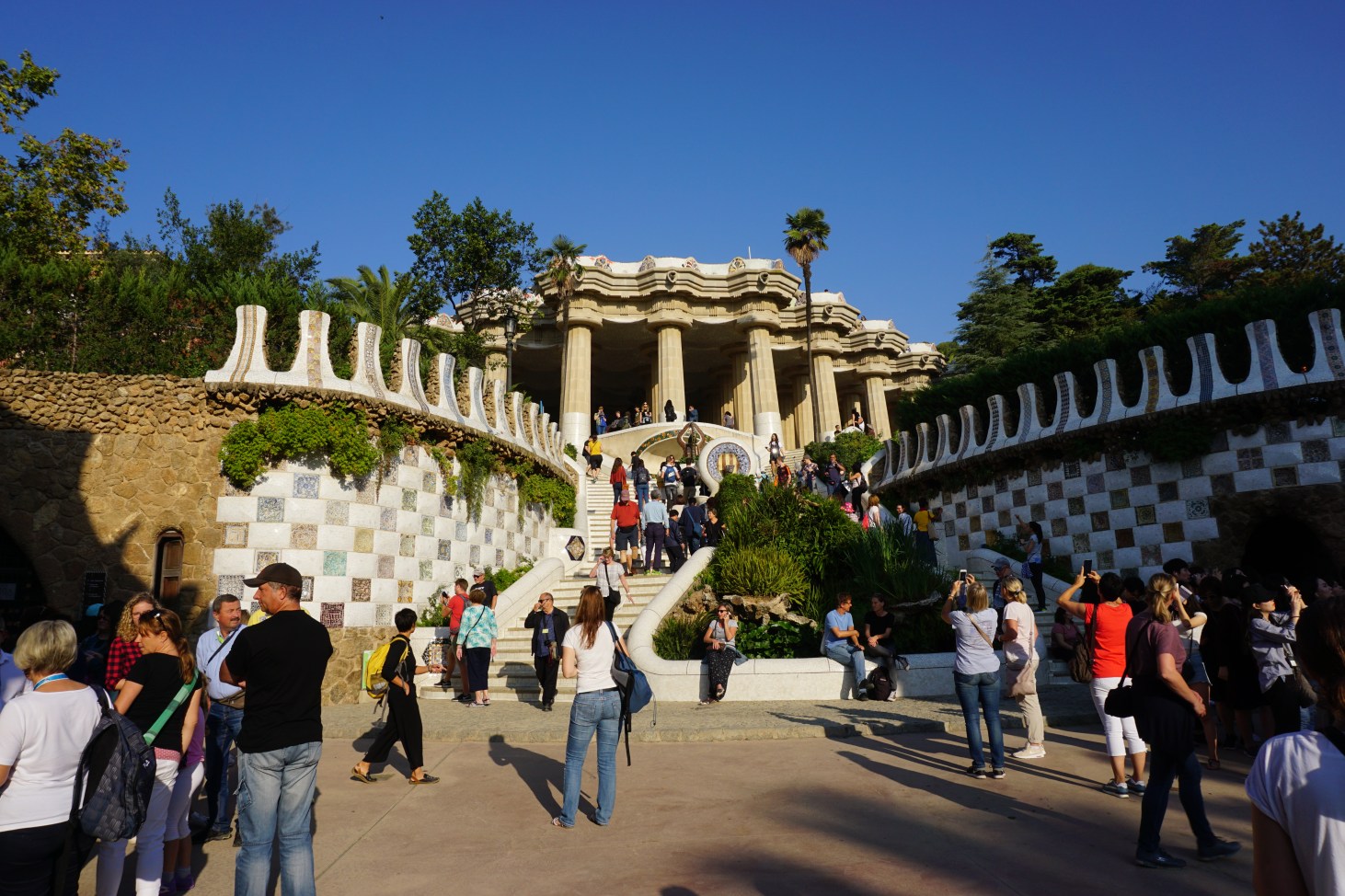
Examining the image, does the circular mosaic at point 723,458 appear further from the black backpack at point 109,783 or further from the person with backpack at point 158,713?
the black backpack at point 109,783

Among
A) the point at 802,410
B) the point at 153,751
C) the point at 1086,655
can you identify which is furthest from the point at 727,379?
the point at 153,751

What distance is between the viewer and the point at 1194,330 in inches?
688

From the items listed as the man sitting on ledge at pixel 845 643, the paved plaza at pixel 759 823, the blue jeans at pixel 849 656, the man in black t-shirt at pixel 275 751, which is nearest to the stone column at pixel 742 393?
the man sitting on ledge at pixel 845 643

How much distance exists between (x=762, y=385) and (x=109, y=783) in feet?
130

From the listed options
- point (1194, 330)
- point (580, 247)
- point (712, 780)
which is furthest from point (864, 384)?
point (712, 780)

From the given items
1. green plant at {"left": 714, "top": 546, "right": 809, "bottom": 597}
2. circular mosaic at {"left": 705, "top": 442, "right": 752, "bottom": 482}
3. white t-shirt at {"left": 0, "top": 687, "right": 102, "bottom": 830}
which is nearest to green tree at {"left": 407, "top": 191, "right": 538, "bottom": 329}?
circular mosaic at {"left": 705, "top": 442, "right": 752, "bottom": 482}

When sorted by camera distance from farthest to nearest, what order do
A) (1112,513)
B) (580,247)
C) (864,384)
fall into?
(864,384), (580,247), (1112,513)

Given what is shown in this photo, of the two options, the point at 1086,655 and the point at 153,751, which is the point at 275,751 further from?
the point at 1086,655

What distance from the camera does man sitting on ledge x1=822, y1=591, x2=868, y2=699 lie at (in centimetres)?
1114

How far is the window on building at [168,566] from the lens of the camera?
11477mm

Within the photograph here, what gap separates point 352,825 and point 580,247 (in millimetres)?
33471

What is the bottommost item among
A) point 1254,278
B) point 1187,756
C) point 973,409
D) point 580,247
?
point 1187,756

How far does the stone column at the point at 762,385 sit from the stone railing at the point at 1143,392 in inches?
724

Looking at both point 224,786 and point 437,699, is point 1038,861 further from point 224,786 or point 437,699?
point 437,699
